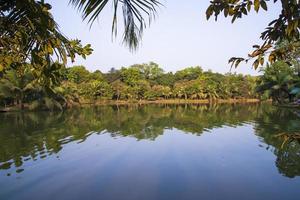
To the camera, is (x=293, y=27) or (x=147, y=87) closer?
(x=293, y=27)

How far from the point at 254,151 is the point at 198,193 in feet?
16.3

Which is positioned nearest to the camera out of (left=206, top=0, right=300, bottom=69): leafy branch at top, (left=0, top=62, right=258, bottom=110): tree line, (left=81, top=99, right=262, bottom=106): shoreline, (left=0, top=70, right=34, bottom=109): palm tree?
(left=206, top=0, right=300, bottom=69): leafy branch at top

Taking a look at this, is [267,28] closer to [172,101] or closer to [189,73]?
[172,101]

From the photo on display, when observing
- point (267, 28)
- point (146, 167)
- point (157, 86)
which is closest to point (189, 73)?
point (157, 86)

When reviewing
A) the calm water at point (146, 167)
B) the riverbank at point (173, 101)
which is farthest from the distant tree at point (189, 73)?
the calm water at point (146, 167)

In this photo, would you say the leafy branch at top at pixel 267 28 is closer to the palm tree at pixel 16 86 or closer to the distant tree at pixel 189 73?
the palm tree at pixel 16 86

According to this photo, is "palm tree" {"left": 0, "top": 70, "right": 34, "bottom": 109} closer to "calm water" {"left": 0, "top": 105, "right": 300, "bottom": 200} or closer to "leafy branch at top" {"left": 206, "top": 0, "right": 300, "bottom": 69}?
"calm water" {"left": 0, "top": 105, "right": 300, "bottom": 200}

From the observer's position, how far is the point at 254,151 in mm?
9922

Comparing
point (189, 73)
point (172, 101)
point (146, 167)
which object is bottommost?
point (146, 167)

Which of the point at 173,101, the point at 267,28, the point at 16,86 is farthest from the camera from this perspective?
the point at 173,101

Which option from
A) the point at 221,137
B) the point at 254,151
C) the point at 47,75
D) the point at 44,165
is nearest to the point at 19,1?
the point at 47,75

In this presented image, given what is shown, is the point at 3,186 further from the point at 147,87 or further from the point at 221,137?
the point at 147,87

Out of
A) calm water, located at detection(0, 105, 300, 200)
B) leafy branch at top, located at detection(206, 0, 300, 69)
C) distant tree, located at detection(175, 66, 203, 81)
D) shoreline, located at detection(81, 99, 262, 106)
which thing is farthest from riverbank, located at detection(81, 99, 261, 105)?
leafy branch at top, located at detection(206, 0, 300, 69)

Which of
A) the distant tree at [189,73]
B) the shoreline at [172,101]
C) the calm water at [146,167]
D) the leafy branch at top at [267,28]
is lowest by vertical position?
the calm water at [146,167]
